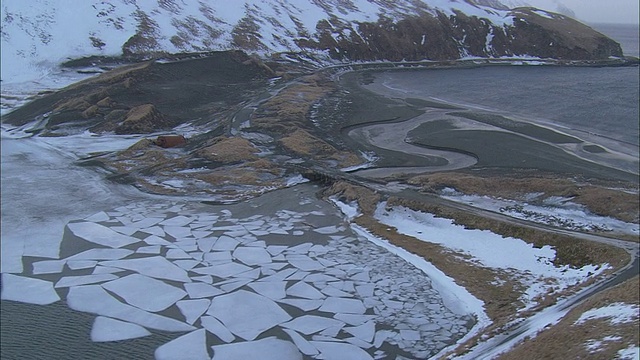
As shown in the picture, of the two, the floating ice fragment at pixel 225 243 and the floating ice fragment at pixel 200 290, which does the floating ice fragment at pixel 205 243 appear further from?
the floating ice fragment at pixel 200 290

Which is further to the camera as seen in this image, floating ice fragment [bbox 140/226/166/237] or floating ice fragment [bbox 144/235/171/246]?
floating ice fragment [bbox 140/226/166/237]

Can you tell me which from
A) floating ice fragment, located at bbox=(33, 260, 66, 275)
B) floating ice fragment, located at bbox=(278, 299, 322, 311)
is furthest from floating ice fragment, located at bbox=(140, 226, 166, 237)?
floating ice fragment, located at bbox=(278, 299, 322, 311)

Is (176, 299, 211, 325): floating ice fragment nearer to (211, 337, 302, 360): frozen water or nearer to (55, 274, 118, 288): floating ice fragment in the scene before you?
(211, 337, 302, 360): frozen water

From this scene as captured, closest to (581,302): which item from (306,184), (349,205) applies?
(349,205)

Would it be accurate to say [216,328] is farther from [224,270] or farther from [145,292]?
[224,270]

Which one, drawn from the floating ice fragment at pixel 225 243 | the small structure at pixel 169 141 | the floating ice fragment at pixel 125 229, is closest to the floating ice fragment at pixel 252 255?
the floating ice fragment at pixel 225 243

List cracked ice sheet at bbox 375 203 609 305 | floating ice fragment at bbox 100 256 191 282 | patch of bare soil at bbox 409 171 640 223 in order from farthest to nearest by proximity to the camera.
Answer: patch of bare soil at bbox 409 171 640 223
cracked ice sheet at bbox 375 203 609 305
floating ice fragment at bbox 100 256 191 282

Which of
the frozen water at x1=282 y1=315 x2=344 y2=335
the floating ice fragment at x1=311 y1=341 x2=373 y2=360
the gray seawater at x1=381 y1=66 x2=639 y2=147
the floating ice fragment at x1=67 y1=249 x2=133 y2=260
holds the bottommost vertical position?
the floating ice fragment at x1=67 y1=249 x2=133 y2=260
